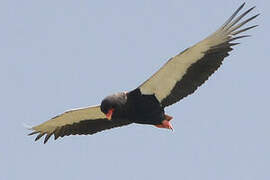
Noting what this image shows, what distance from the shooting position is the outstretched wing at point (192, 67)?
29.2 m

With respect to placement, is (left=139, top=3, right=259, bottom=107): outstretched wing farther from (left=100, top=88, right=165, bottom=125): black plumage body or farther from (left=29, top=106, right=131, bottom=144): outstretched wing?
(left=29, top=106, right=131, bottom=144): outstretched wing

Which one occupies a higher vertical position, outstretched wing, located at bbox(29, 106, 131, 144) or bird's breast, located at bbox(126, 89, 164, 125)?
outstretched wing, located at bbox(29, 106, 131, 144)

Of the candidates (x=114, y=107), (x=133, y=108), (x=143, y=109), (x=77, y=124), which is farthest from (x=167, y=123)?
(x=77, y=124)

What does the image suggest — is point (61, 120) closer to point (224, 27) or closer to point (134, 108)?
point (134, 108)

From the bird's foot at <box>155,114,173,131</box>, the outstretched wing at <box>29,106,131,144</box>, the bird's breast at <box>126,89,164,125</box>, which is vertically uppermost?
the outstretched wing at <box>29,106,131,144</box>

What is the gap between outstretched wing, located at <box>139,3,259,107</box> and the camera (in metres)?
29.2

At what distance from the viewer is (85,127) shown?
104 feet

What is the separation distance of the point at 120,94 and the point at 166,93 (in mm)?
1286

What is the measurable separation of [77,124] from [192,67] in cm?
372

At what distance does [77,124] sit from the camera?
31.6 m

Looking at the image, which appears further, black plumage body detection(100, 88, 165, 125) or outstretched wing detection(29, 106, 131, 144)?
outstretched wing detection(29, 106, 131, 144)

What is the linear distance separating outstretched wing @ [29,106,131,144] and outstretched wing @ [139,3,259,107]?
1.45 meters

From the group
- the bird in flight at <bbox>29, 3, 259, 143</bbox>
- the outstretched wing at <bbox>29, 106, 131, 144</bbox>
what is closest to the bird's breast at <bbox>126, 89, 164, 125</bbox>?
the bird in flight at <bbox>29, 3, 259, 143</bbox>

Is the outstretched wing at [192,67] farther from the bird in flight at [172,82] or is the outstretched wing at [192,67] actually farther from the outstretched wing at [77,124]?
the outstretched wing at [77,124]
